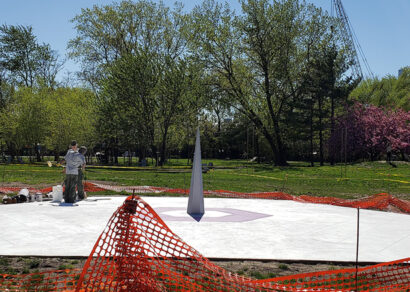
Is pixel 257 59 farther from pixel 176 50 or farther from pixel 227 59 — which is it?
pixel 176 50

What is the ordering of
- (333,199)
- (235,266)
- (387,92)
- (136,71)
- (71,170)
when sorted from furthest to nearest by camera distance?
(387,92) < (136,71) < (333,199) < (71,170) < (235,266)

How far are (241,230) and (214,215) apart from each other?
219 centimetres

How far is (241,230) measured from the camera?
29.4ft

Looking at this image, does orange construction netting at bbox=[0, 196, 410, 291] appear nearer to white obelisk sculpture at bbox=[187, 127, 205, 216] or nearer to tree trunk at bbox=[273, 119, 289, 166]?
white obelisk sculpture at bbox=[187, 127, 205, 216]

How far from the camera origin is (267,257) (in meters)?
6.72

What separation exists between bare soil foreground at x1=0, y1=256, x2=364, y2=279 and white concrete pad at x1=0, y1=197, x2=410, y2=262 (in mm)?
230

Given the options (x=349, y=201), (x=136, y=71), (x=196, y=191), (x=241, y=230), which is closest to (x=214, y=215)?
(x=196, y=191)

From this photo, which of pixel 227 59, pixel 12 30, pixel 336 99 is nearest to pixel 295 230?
pixel 227 59

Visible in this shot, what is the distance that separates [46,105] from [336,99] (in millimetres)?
30280

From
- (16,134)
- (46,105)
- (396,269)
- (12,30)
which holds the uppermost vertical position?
(12,30)

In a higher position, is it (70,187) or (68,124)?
(68,124)

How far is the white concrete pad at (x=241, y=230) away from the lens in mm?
7059

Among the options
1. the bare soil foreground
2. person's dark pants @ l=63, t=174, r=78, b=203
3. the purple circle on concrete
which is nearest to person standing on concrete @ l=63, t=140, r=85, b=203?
person's dark pants @ l=63, t=174, r=78, b=203

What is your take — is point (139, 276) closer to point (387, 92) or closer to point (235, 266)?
point (235, 266)
